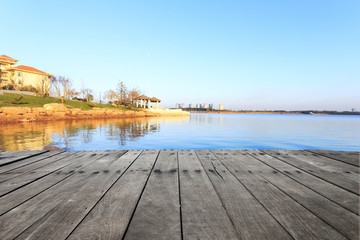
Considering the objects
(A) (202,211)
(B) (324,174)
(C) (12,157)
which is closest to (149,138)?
(C) (12,157)

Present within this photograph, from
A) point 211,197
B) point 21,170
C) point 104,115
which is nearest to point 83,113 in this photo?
point 104,115

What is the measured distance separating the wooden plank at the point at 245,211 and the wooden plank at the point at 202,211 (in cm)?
5

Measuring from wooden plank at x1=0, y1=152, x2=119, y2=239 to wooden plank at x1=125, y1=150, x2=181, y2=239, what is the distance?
509mm

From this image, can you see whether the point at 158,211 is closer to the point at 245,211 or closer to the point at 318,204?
the point at 245,211

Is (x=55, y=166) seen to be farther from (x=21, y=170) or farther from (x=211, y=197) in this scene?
(x=211, y=197)

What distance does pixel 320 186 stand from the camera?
1.38 m

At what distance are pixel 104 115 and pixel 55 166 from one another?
25915 millimetres

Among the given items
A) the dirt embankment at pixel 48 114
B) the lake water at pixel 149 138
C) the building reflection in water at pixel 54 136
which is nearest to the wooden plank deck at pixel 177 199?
the lake water at pixel 149 138

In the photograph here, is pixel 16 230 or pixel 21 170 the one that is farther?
pixel 21 170

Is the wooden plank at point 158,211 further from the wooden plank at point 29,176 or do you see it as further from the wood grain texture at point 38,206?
the wooden plank at point 29,176

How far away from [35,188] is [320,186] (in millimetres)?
2317

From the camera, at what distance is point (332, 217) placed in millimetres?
948

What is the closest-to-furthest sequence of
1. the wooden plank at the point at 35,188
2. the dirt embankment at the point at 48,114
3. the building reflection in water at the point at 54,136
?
the wooden plank at the point at 35,188 < the building reflection in water at the point at 54,136 < the dirt embankment at the point at 48,114

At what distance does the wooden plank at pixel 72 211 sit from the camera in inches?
31.0
